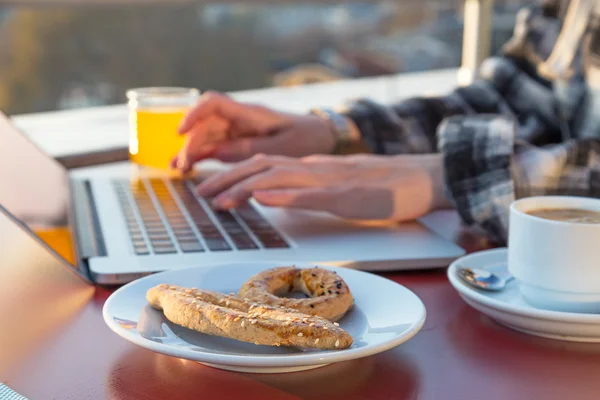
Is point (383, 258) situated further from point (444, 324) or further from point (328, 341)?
point (328, 341)

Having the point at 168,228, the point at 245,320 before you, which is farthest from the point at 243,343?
the point at 168,228

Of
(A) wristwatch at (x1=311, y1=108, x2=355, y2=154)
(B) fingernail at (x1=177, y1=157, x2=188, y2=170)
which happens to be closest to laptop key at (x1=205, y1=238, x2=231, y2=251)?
(B) fingernail at (x1=177, y1=157, x2=188, y2=170)

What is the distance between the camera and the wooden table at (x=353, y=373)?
490mm

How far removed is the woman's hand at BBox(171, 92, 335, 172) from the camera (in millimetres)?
1157

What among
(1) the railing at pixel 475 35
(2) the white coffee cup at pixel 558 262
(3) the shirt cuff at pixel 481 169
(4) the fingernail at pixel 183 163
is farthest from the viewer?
(1) the railing at pixel 475 35

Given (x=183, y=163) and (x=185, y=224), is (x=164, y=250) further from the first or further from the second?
(x=183, y=163)

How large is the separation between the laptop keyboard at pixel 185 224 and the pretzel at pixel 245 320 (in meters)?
0.21

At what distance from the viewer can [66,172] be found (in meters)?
1.11

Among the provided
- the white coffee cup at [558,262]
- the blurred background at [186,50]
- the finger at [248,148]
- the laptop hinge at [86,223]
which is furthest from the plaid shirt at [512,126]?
the blurred background at [186,50]

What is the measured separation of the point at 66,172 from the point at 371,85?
0.98 metres

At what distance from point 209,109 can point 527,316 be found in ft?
2.25

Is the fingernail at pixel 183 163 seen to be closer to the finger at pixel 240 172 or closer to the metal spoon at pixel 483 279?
the finger at pixel 240 172

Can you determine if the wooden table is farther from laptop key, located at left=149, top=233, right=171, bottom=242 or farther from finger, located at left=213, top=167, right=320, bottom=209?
finger, located at left=213, top=167, right=320, bottom=209

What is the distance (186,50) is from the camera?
7.61 feet
